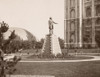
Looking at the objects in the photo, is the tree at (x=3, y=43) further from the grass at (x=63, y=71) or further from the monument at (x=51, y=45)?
the monument at (x=51, y=45)

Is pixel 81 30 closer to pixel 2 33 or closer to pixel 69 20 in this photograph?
pixel 69 20

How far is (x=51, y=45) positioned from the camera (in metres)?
33.3

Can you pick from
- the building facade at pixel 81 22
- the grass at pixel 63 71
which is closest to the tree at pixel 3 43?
the grass at pixel 63 71

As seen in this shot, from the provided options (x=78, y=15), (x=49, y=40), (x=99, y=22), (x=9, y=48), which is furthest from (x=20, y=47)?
(x=78, y=15)

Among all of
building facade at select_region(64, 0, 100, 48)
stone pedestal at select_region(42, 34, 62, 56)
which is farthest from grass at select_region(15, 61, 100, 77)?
building facade at select_region(64, 0, 100, 48)

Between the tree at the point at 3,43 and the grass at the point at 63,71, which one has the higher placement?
the tree at the point at 3,43

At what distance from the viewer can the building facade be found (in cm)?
6757

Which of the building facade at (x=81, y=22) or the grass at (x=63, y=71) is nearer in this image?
the grass at (x=63, y=71)

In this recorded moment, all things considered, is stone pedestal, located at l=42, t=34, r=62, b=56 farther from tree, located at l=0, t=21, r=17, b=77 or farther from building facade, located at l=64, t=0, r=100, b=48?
building facade, located at l=64, t=0, r=100, b=48

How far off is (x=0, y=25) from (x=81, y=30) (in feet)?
203

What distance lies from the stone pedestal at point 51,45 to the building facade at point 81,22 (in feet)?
112

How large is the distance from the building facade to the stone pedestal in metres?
34.2

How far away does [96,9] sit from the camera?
67.8 meters

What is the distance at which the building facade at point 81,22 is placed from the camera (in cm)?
6757
